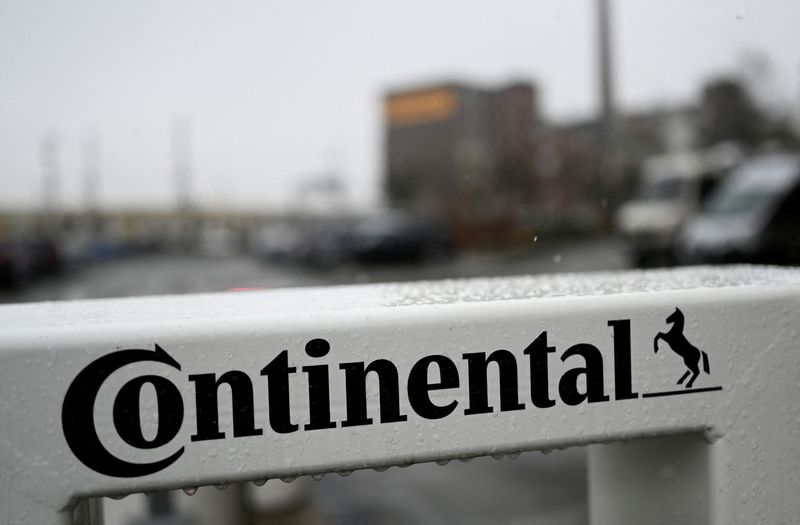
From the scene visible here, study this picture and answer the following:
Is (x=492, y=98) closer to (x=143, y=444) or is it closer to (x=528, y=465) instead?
(x=528, y=465)

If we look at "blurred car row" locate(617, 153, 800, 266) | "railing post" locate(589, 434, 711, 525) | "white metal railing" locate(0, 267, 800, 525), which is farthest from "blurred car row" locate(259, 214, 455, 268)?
"white metal railing" locate(0, 267, 800, 525)

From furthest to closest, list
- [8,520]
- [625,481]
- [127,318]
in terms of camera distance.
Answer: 1. [625,481]
2. [127,318]
3. [8,520]

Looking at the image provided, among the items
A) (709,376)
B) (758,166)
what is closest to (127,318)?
(709,376)

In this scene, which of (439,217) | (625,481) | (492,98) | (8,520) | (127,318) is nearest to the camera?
(8,520)

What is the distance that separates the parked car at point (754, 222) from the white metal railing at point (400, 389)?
31.0 feet

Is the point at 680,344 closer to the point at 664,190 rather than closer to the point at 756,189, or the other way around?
the point at 756,189

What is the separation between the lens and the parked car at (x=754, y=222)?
10671 millimetres

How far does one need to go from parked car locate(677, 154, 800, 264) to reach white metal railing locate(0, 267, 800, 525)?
945 centimetres

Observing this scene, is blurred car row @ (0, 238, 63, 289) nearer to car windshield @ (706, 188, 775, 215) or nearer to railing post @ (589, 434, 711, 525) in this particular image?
car windshield @ (706, 188, 775, 215)

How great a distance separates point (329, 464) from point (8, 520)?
1.66 feet

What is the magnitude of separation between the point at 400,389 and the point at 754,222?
36.4 ft

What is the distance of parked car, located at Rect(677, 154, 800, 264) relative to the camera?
1067 cm

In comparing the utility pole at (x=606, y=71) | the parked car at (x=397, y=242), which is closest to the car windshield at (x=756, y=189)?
the utility pole at (x=606, y=71)

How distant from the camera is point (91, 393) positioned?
1.25 meters
